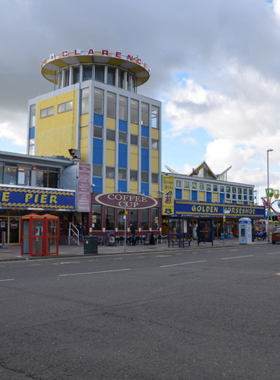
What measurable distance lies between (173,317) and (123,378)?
2980 mm

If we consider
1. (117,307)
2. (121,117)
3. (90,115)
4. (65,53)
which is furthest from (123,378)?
(65,53)

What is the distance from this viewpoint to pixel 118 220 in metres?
39.9

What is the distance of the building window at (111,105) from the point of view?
132 ft

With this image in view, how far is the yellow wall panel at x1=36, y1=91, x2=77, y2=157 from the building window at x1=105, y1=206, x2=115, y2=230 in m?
6.62

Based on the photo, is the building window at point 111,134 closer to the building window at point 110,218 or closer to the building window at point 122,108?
the building window at point 122,108

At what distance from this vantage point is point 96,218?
3791cm

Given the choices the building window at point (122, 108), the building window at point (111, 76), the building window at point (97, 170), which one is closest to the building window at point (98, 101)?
the building window at point (122, 108)

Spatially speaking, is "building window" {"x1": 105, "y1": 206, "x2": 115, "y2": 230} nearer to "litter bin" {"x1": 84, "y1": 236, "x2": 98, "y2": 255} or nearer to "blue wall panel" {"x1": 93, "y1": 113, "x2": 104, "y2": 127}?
"blue wall panel" {"x1": 93, "y1": 113, "x2": 104, "y2": 127}

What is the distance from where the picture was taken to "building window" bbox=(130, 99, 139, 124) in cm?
4244

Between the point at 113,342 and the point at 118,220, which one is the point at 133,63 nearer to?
the point at 118,220

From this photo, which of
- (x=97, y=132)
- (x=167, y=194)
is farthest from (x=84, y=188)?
(x=167, y=194)

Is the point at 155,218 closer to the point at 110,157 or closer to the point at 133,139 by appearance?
the point at 110,157

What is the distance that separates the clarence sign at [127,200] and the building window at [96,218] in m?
0.68

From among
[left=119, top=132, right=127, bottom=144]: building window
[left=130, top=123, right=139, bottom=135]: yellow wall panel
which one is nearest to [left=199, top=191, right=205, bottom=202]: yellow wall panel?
[left=130, top=123, right=139, bottom=135]: yellow wall panel
